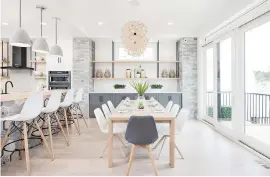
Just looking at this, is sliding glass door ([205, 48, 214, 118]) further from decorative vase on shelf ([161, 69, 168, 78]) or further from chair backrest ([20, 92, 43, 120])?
chair backrest ([20, 92, 43, 120])

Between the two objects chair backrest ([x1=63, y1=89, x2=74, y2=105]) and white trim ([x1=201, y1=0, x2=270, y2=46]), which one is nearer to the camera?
white trim ([x1=201, y1=0, x2=270, y2=46])

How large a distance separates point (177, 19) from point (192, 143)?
3024mm

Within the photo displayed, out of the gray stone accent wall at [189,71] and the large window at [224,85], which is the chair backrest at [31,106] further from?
the gray stone accent wall at [189,71]

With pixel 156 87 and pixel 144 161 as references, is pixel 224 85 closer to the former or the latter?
pixel 156 87

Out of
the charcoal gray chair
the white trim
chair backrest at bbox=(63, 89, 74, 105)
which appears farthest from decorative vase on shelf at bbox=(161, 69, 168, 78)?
the charcoal gray chair

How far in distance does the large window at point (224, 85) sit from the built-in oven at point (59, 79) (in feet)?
15.8

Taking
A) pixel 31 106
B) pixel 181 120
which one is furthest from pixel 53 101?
pixel 181 120

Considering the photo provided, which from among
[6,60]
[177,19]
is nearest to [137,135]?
[177,19]

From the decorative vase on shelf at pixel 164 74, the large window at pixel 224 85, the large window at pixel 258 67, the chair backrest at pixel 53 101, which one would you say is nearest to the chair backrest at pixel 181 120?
the large window at pixel 258 67

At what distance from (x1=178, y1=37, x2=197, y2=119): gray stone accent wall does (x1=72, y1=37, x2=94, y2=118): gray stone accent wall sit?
316 centimetres

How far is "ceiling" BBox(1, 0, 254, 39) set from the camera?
448 centimetres

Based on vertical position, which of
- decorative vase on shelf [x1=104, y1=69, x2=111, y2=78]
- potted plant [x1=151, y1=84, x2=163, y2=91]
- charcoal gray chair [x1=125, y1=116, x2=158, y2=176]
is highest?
decorative vase on shelf [x1=104, y1=69, x2=111, y2=78]

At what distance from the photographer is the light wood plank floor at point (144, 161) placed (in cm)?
303

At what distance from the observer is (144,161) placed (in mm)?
3432
